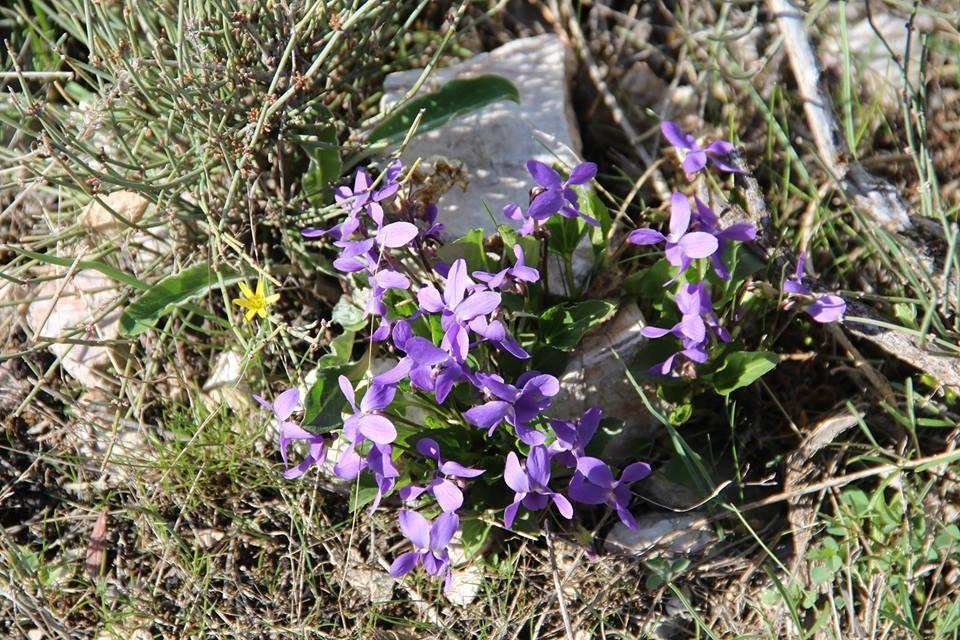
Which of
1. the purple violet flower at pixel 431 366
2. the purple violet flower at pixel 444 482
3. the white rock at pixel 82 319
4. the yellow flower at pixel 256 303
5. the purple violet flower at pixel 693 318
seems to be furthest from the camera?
the white rock at pixel 82 319

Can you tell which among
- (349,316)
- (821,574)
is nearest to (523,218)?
(349,316)

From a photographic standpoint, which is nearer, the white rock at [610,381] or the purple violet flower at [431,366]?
the purple violet flower at [431,366]

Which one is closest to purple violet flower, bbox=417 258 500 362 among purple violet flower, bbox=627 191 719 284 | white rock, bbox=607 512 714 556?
purple violet flower, bbox=627 191 719 284

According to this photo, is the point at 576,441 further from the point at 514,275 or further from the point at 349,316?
the point at 349,316

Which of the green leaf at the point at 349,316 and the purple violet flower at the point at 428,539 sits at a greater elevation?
the green leaf at the point at 349,316

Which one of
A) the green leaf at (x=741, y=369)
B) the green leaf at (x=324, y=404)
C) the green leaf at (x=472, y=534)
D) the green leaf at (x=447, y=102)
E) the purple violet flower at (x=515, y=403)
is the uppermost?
the green leaf at (x=447, y=102)

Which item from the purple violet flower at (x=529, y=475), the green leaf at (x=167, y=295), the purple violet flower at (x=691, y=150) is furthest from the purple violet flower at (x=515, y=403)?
the green leaf at (x=167, y=295)

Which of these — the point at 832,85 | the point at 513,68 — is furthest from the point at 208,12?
the point at 832,85

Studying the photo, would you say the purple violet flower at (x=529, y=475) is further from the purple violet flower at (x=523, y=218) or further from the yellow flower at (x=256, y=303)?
the yellow flower at (x=256, y=303)
